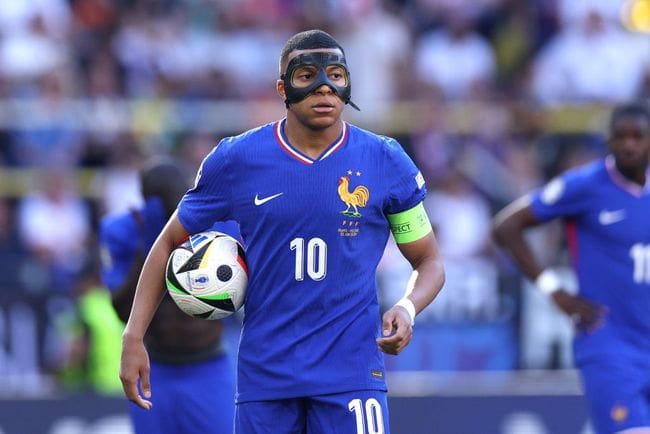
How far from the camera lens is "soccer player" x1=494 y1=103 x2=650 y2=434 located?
26.5 feet

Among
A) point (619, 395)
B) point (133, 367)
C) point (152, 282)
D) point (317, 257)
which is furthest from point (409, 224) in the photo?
point (619, 395)

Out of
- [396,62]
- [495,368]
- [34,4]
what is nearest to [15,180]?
[34,4]

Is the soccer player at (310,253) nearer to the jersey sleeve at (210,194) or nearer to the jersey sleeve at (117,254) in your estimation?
the jersey sleeve at (210,194)

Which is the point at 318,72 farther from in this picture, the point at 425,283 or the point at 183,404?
the point at 183,404

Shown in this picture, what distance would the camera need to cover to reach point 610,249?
835 centimetres

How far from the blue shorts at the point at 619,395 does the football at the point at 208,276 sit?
2.87 m

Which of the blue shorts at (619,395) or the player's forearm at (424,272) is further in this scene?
the blue shorts at (619,395)

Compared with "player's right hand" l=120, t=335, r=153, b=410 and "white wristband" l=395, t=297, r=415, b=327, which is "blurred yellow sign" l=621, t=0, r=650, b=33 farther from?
"player's right hand" l=120, t=335, r=153, b=410

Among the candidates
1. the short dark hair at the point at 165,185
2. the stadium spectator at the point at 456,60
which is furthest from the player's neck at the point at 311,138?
the stadium spectator at the point at 456,60

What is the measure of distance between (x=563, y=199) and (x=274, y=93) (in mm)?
7440

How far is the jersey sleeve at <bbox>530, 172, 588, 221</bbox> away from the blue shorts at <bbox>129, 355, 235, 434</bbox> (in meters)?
2.31

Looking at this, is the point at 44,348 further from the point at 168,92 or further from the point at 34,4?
the point at 34,4

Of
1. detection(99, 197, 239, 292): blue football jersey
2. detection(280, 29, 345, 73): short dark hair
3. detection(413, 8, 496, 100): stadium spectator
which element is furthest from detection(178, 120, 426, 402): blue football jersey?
detection(413, 8, 496, 100): stadium spectator

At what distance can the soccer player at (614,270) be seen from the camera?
806cm
